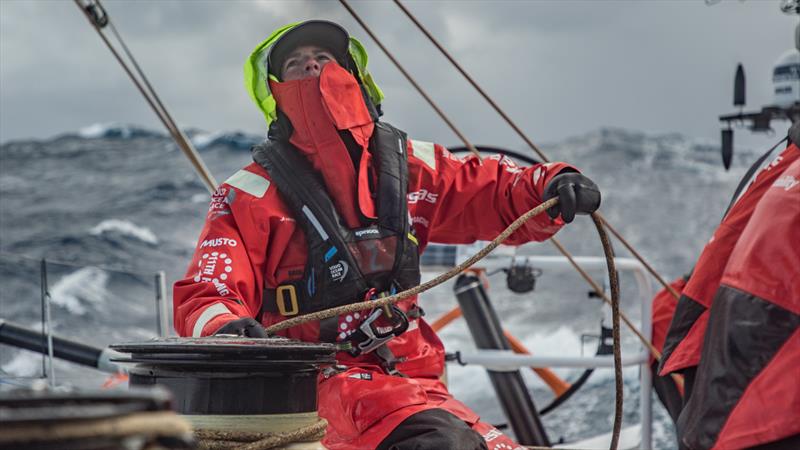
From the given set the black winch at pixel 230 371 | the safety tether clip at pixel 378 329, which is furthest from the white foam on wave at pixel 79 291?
the black winch at pixel 230 371

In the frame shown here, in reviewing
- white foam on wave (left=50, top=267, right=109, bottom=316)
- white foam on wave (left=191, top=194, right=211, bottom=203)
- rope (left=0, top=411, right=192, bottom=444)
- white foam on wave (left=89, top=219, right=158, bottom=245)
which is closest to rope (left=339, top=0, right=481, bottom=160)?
rope (left=0, top=411, right=192, bottom=444)

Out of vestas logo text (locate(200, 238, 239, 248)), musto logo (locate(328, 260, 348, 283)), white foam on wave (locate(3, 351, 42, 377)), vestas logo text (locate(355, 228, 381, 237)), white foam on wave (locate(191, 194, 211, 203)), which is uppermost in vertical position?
white foam on wave (locate(191, 194, 211, 203))

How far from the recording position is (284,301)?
2725mm

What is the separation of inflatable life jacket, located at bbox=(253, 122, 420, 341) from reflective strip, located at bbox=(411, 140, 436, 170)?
20 centimetres

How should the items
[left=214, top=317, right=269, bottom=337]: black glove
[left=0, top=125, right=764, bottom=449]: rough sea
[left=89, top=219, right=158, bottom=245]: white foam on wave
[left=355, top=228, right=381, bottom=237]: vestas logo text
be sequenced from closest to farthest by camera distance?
[left=214, top=317, right=269, bottom=337]: black glove
[left=355, top=228, right=381, bottom=237]: vestas logo text
[left=0, top=125, right=764, bottom=449]: rough sea
[left=89, top=219, right=158, bottom=245]: white foam on wave

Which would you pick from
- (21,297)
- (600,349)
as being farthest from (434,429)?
(21,297)

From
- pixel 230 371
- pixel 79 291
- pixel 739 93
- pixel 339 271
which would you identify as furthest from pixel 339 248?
pixel 79 291

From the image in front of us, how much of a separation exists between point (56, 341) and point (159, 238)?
1078cm

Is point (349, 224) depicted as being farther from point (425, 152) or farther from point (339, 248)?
point (425, 152)

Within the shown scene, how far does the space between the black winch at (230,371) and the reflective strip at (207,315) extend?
2.04 ft

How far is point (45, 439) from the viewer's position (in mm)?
904

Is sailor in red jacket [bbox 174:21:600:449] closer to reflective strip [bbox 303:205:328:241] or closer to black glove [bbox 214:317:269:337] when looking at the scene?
reflective strip [bbox 303:205:328:241]

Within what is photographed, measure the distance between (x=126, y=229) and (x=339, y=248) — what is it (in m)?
13.0

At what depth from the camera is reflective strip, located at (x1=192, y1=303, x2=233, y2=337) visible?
7.80 ft
